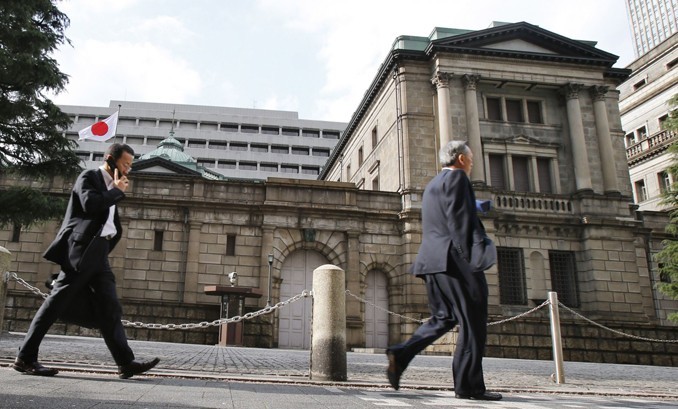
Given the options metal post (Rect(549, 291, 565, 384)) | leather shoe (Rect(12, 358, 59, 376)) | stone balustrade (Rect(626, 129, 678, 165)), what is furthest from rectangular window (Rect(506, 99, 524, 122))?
leather shoe (Rect(12, 358, 59, 376))

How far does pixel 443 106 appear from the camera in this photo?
26312 millimetres

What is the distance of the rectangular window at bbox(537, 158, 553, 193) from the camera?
90.7ft

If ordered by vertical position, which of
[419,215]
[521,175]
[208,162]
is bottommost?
[419,215]

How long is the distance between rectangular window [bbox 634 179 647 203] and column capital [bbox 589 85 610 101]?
1396cm

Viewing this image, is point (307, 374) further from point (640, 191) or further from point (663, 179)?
point (640, 191)

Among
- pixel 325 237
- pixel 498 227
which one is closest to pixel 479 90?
pixel 498 227

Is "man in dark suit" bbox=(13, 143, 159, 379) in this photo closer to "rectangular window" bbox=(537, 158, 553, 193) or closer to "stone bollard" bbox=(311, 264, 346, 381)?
"stone bollard" bbox=(311, 264, 346, 381)

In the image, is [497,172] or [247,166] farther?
[247,166]

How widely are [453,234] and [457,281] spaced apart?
0.39 m

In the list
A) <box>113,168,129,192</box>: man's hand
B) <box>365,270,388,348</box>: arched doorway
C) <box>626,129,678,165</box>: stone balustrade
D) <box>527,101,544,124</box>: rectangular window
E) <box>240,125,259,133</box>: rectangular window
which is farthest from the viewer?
<box>240,125,259,133</box>: rectangular window

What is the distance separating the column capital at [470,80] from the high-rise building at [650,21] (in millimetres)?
74704

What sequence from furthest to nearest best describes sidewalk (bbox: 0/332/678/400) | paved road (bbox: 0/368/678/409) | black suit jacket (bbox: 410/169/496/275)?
1. sidewalk (bbox: 0/332/678/400)
2. black suit jacket (bbox: 410/169/496/275)
3. paved road (bbox: 0/368/678/409)

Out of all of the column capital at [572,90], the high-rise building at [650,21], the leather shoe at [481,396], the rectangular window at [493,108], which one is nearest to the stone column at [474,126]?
the rectangular window at [493,108]

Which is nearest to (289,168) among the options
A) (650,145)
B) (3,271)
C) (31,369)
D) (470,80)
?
(650,145)
